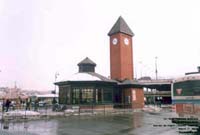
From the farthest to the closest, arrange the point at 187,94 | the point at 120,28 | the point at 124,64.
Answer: the point at 120,28, the point at 124,64, the point at 187,94

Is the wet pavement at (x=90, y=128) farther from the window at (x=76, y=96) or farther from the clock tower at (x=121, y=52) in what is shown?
the clock tower at (x=121, y=52)

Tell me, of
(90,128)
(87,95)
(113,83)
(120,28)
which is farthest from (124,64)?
(90,128)

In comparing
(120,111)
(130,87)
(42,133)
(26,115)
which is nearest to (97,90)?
(120,111)

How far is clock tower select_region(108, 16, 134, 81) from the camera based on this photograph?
4091 cm

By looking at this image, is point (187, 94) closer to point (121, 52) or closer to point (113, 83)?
point (113, 83)

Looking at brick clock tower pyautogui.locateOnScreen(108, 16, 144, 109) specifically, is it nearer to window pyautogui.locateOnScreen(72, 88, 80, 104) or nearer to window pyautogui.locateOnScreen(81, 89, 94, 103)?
window pyautogui.locateOnScreen(81, 89, 94, 103)

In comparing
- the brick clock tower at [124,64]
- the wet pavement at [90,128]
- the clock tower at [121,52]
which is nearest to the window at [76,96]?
the brick clock tower at [124,64]

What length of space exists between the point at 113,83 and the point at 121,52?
6621 millimetres

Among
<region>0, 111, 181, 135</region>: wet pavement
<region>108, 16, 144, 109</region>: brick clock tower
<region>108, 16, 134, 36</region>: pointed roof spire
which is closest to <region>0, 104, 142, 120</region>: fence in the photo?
<region>108, 16, 144, 109</region>: brick clock tower

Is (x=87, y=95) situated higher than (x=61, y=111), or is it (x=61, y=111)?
(x=87, y=95)

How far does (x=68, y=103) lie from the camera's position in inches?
1314

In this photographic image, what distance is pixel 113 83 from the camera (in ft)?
120

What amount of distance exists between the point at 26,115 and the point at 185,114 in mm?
15054

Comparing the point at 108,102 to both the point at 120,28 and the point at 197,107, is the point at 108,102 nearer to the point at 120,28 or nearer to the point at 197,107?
the point at 120,28
